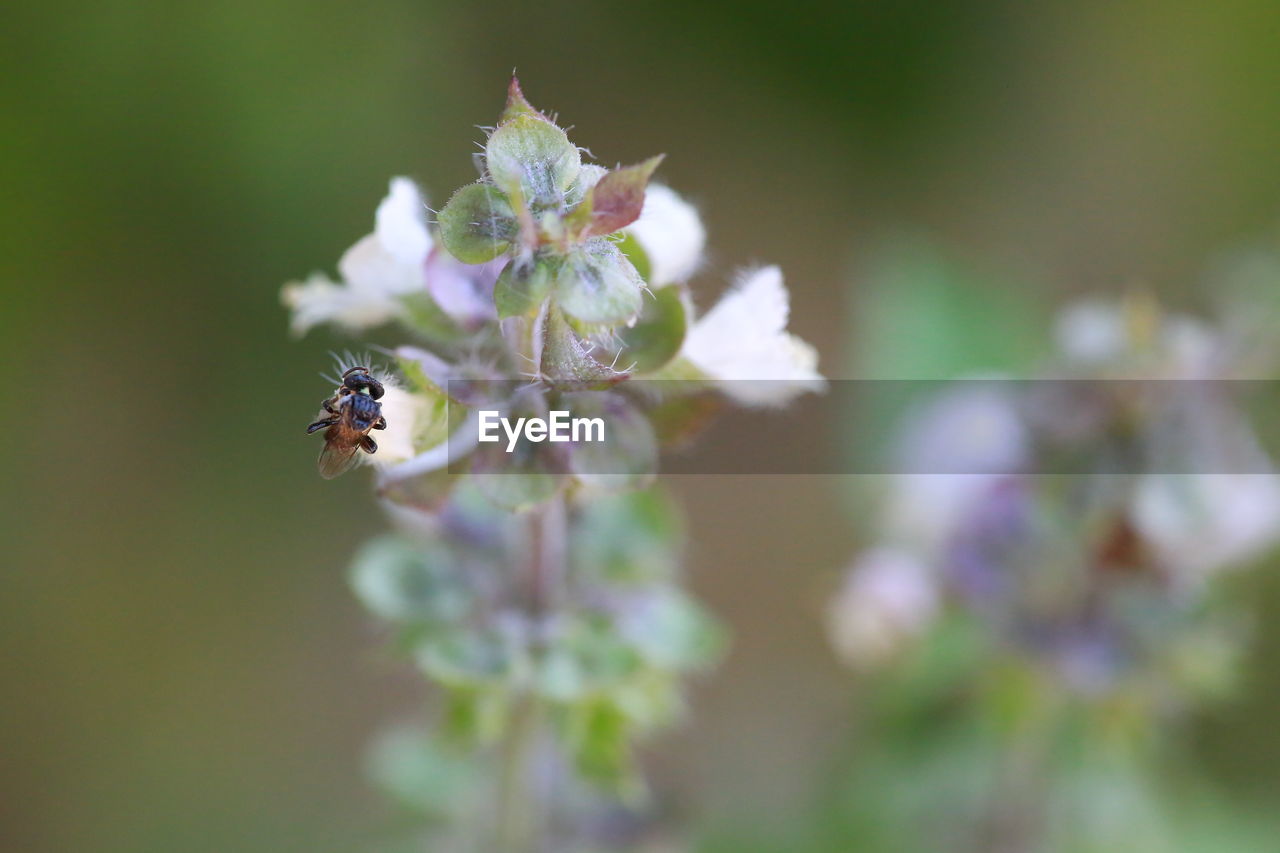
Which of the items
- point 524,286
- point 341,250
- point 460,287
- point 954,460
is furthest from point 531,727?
point 341,250

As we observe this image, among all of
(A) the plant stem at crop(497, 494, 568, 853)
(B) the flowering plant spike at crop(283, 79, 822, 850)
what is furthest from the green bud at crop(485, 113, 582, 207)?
(A) the plant stem at crop(497, 494, 568, 853)

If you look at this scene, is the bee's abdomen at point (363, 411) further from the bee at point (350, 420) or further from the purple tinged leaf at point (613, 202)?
the purple tinged leaf at point (613, 202)

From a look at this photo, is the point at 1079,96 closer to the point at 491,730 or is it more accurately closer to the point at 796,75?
the point at 796,75

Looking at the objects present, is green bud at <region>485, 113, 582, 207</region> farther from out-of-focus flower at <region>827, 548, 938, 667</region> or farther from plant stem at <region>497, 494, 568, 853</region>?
out-of-focus flower at <region>827, 548, 938, 667</region>

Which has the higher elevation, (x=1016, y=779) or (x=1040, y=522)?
(x=1040, y=522)

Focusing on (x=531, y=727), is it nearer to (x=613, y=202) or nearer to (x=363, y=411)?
(x=363, y=411)

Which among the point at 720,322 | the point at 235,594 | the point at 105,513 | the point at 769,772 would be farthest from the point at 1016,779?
the point at 105,513

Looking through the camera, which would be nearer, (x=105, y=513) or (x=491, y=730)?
(x=491, y=730)
